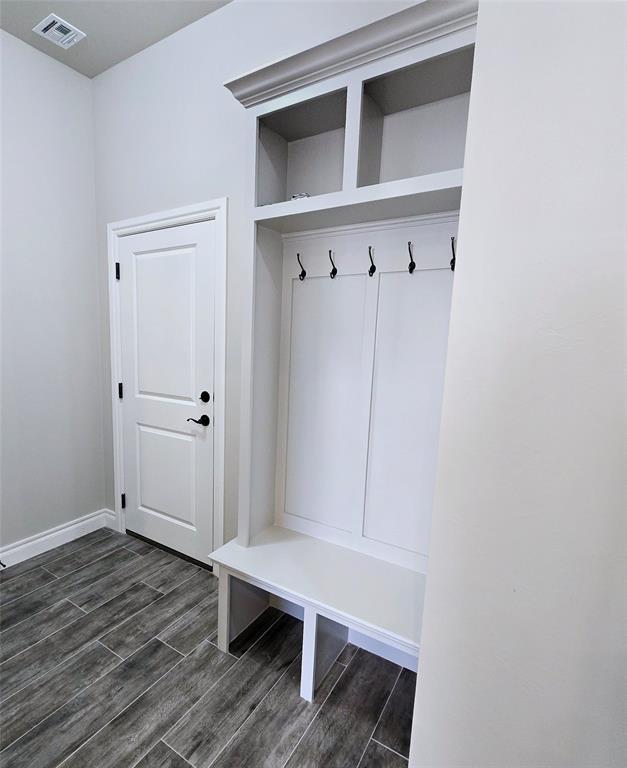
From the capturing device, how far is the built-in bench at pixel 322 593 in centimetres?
127

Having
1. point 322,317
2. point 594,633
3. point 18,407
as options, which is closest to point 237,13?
point 322,317

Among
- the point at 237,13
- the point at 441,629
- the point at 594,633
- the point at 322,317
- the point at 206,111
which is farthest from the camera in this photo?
the point at 206,111

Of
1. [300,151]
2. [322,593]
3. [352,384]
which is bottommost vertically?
[322,593]

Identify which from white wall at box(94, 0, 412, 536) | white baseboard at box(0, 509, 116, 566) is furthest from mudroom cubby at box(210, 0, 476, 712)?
white baseboard at box(0, 509, 116, 566)

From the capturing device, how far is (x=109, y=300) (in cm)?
252

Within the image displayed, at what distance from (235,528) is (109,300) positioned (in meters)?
1.77

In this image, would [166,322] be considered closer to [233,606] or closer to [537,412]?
[233,606]

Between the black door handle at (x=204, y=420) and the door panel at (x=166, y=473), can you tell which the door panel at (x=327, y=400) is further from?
the door panel at (x=166, y=473)

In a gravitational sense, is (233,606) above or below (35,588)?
above

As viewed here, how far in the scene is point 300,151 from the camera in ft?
5.39

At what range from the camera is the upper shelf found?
3.73ft

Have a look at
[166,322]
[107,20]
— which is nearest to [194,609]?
[166,322]

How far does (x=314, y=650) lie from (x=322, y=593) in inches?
10.0

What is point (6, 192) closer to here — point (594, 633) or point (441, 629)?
point (441, 629)
